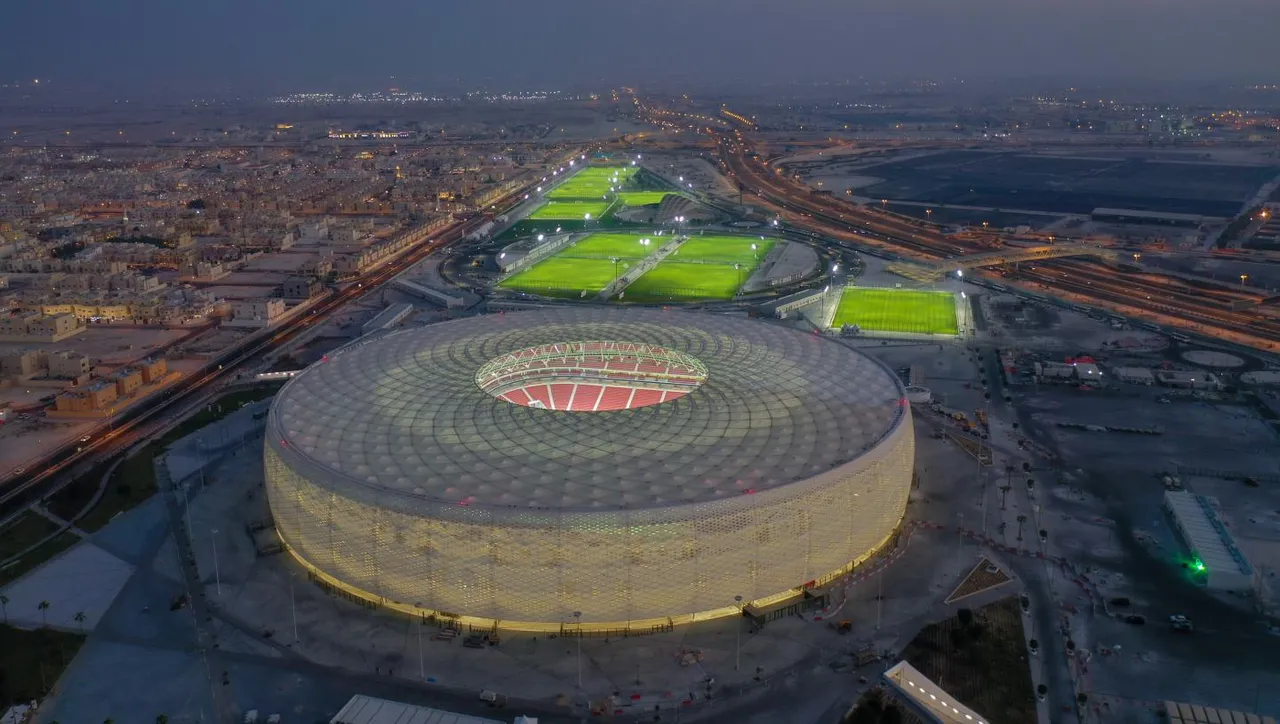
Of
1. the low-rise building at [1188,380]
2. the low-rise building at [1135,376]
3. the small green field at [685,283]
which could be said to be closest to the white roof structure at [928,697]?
the low-rise building at [1135,376]

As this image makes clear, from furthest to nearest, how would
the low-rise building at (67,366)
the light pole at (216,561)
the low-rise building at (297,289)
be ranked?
the low-rise building at (297,289), the low-rise building at (67,366), the light pole at (216,561)

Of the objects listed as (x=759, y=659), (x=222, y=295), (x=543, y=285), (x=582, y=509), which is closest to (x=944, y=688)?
(x=759, y=659)

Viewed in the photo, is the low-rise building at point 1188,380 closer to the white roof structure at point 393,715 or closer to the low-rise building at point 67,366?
the white roof structure at point 393,715

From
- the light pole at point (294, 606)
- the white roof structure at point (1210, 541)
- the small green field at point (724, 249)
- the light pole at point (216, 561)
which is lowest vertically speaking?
the small green field at point (724, 249)

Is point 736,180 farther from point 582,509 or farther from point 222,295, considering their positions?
point 582,509

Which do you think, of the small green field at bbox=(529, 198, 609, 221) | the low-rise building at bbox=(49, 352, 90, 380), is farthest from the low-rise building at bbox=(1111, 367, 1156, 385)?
the small green field at bbox=(529, 198, 609, 221)
